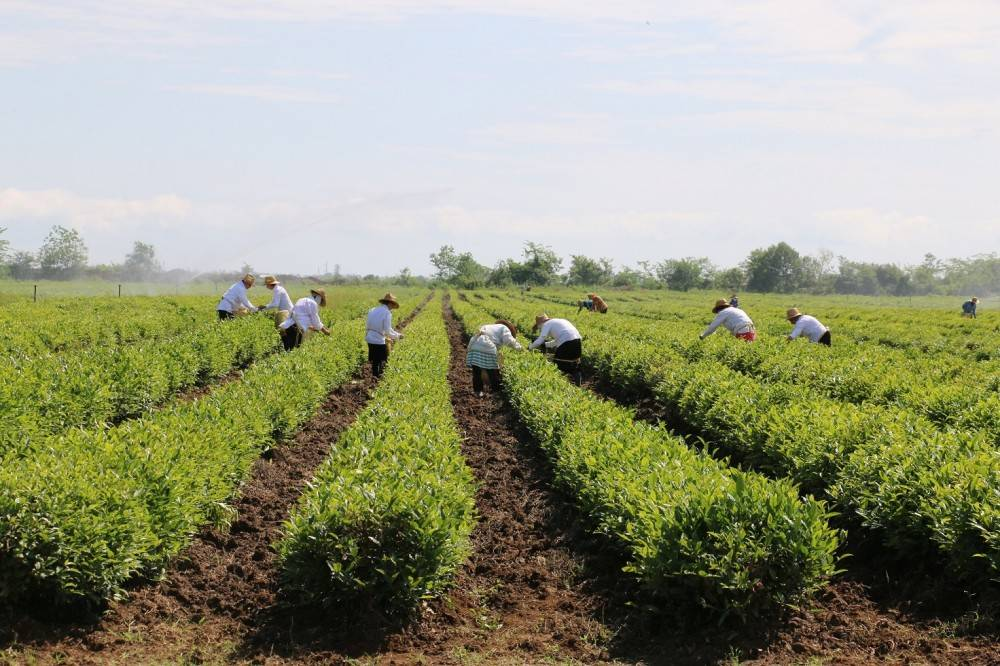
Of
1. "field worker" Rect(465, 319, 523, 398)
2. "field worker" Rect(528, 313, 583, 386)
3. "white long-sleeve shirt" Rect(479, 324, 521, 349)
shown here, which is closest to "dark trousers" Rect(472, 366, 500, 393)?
"field worker" Rect(465, 319, 523, 398)

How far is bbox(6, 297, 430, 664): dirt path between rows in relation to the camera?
523 cm

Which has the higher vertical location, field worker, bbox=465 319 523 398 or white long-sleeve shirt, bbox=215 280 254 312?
white long-sleeve shirt, bbox=215 280 254 312

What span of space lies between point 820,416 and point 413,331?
662 inches

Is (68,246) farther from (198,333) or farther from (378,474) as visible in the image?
(378,474)

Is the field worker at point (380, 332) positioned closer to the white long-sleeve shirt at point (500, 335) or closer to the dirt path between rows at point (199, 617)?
the white long-sleeve shirt at point (500, 335)

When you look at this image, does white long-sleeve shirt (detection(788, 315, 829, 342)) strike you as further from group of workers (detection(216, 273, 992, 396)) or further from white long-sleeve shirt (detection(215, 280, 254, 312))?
white long-sleeve shirt (detection(215, 280, 254, 312))

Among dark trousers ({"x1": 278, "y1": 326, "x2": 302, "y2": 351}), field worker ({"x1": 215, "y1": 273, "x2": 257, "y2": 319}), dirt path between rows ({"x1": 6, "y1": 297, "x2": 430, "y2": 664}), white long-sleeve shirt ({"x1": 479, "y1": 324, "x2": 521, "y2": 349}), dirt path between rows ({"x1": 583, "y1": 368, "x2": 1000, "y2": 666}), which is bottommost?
dirt path between rows ({"x1": 6, "y1": 297, "x2": 430, "y2": 664})

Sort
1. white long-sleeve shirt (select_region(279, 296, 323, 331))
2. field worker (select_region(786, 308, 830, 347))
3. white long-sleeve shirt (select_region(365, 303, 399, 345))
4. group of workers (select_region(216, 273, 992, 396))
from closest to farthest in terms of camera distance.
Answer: group of workers (select_region(216, 273, 992, 396)), white long-sleeve shirt (select_region(365, 303, 399, 345)), white long-sleeve shirt (select_region(279, 296, 323, 331)), field worker (select_region(786, 308, 830, 347))

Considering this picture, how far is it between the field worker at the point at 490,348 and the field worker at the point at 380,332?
1.85 m

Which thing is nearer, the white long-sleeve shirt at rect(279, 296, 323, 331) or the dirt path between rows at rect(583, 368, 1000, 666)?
the dirt path between rows at rect(583, 368, 1000, 666)

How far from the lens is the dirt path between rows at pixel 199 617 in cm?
523

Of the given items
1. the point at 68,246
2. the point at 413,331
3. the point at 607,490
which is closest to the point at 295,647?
the point at 607,490

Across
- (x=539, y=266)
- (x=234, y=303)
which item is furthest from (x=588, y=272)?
(x=234, y=303)

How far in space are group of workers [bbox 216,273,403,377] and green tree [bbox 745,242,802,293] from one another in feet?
464
